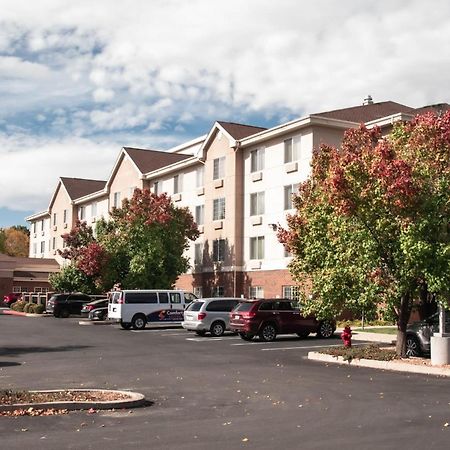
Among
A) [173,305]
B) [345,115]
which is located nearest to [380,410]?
[173,305]

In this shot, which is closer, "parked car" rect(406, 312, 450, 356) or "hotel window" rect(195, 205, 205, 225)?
"parked car" rect(406, 312, 450, 356)

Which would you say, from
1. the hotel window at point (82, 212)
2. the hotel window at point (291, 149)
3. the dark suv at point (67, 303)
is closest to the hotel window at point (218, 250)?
the hotel window at point (291, 149)

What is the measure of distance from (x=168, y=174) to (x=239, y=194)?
36.2 ft

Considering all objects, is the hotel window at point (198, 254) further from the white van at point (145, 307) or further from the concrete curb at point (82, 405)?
the concrete curb at point (82, 405)

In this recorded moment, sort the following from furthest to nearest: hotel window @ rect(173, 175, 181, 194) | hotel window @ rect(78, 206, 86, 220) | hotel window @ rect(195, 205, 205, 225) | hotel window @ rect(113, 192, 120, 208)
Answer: hotel window @ rect(78, 206, 86, 220), hotel window @ rect(113, 192, 120, 208), hotel window @ rect(173, 175, 181, 194), hotel window @ rect(195, 205, 205, 225)

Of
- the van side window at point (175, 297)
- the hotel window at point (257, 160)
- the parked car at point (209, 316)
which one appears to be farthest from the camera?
the hotel window at point (257, 160)

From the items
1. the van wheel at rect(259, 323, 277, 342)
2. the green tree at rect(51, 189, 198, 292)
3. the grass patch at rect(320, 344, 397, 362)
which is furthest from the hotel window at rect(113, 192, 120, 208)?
the grass patch at rect(320, 344, 397, 362)

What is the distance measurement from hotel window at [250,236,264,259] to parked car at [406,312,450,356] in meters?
23.3

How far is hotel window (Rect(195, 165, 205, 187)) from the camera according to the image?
50497 millimetres

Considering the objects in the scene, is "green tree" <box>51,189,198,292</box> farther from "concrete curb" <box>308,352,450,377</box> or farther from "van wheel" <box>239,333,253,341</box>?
"concrete curb" <box>308,352,450,377</box>

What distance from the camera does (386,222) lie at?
18797 mm

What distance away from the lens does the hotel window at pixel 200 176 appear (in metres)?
50.5

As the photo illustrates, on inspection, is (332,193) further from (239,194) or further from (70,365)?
(239,194)

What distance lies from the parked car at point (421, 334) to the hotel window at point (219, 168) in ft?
90.9
